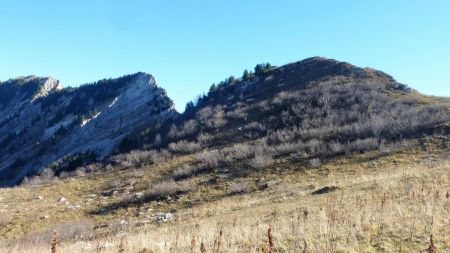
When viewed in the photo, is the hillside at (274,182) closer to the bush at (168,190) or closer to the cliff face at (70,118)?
the bush at (168,190)

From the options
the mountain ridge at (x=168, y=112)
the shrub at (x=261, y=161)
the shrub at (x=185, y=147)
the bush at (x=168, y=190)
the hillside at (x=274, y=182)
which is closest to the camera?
the hillside at (x=274, y=182)

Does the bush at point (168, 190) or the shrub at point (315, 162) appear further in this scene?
the shrub at point (315, 162)

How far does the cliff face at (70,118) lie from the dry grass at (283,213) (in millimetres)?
39087

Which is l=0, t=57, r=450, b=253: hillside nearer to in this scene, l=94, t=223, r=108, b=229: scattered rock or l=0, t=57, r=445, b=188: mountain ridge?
l=94, t=223, r=108, b=229: scattered rock

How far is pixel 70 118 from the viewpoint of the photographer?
115125 millimetres

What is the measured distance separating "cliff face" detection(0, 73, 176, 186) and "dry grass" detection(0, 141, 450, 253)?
3909cm

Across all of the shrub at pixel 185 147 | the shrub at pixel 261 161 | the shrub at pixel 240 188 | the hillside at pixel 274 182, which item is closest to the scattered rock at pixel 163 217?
the hillside at pixel 274 182

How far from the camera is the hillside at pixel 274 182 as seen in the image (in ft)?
31.0

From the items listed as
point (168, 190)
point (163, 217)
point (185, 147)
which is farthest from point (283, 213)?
point (185, 147)

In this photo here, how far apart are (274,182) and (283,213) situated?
14190 millimetres

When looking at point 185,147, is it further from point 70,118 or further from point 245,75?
point 70,118

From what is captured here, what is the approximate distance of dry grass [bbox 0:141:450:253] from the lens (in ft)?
28.0

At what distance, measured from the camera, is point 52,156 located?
309 feet

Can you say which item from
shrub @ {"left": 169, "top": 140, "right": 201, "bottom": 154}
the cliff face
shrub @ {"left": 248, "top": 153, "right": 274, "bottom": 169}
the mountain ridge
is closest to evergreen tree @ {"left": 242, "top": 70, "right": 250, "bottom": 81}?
the mountain ridge
